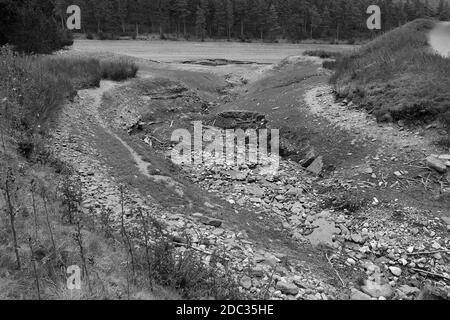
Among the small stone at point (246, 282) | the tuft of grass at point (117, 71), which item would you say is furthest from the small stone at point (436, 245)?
the tuft of grass at point (117, 71)

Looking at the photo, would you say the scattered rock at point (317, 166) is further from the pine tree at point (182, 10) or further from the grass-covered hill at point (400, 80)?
the pine tree at point (182, 10)

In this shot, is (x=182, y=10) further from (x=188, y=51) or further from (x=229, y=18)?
(x=188, y=51)

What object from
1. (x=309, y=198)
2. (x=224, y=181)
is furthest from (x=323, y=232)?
(x=224, y=181)

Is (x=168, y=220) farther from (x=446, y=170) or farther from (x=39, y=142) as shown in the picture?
(x=446, y=170)

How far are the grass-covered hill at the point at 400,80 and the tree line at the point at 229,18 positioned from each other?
102 ft

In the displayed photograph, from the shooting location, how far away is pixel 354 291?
242 inches

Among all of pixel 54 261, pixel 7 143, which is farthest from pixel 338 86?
pixel 54 261

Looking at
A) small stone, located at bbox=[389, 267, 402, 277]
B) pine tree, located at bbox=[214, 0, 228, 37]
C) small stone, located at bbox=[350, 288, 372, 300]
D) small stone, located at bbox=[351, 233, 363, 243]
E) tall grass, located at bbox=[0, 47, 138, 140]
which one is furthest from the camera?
pine tree, located at bbox=[214, 0, 228, 37]

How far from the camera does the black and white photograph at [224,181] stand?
4961 millimetres

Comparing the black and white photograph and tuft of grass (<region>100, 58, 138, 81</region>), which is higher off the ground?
tuft of grass (<region>100, 58, 138, 81</region>)

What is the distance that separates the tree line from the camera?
45.2 m

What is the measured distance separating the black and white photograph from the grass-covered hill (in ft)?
0.22

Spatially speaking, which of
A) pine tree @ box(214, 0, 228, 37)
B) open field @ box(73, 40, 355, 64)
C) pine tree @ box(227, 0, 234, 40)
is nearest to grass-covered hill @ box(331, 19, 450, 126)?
open field @ box(73, 40, 355, 64)

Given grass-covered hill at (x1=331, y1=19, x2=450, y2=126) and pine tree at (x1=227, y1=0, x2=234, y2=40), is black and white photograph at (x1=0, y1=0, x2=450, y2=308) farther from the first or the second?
pine tree at (x1=227, y1=0, x2=234, y2=40)
